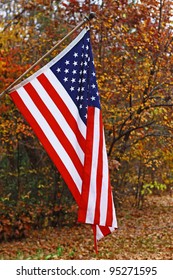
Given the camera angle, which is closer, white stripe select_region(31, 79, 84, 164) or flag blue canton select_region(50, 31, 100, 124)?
white stripe select_region(31, 79, 84, 164)

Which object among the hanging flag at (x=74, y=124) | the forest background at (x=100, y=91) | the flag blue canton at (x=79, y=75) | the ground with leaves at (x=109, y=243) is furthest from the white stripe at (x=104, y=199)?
the forest background at (x=100, y=91)

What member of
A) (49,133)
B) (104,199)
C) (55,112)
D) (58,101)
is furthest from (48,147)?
(104,199)

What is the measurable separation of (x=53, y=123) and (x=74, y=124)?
0.28 meters

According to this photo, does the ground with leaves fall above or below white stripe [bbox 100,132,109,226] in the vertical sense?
below

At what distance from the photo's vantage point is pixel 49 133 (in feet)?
19.3

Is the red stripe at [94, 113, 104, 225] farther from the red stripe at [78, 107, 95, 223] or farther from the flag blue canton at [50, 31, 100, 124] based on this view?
the flag blue canton at [50, 31, 100, 124]

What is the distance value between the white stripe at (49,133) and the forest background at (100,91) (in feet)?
20.7

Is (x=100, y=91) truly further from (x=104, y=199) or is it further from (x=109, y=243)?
(x=104, y=199)

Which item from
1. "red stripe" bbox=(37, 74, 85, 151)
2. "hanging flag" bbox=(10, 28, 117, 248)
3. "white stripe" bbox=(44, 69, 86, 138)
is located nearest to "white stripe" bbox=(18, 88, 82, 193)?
"hanging flag" bbox=(10, 28, 117, 248)

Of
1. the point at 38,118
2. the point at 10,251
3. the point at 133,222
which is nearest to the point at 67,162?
the point at 38,118

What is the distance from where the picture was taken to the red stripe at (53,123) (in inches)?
232

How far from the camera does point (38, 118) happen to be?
590 cm

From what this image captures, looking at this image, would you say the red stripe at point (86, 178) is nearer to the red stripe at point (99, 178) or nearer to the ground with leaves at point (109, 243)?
the red stripe at point (99, 178)

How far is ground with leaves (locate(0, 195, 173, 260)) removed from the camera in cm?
1019
